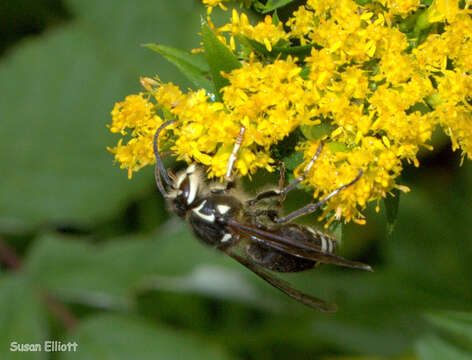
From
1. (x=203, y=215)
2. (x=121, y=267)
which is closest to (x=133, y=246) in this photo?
(x=121, y=267)

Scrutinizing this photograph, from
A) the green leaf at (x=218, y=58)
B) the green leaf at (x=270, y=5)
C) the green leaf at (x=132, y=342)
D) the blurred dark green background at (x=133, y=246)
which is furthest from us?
the blurred dark green background at (x=133, y=246)

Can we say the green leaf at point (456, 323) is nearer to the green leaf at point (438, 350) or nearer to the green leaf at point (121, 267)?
the green leaf at point (438, 350)

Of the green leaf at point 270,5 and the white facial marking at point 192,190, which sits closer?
the green leaf at point 270,5

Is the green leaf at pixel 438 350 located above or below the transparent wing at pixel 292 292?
below

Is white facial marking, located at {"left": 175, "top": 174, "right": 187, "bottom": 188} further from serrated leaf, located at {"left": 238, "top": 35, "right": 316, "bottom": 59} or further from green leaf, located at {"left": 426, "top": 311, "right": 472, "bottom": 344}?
green leaf, located at {"left": 426, "top": 311, "right": 472, "bottom": 344}

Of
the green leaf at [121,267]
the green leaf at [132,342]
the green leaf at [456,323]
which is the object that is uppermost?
the green leaf at [456,323]

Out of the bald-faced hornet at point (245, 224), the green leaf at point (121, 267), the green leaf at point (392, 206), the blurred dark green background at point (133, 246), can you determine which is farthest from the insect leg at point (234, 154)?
the green leaf at point (121, 267)
